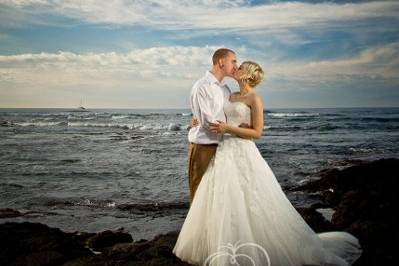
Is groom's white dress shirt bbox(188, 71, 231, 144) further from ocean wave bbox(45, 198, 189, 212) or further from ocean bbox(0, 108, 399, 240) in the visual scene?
ocean wave bbox(45, 198, 189, 212)

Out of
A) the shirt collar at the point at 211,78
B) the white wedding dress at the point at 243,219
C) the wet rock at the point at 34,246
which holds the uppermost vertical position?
the shirt collar at the point at 211,78

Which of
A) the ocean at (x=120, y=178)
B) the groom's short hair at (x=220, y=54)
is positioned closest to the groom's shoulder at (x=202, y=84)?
the groom's short hair at (x=220, y=54)

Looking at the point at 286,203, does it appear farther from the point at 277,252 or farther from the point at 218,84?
the point at 218,84

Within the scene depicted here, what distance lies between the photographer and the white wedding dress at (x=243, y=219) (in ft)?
13.3

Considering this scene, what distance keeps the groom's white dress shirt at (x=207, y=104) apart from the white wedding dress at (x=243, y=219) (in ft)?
0.37

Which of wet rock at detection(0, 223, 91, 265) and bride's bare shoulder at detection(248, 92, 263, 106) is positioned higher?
bride's bare shoulder at detection(248, 92, 263, 106)

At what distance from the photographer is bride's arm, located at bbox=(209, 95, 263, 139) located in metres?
4.17

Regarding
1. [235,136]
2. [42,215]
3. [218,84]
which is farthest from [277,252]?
[42,215]

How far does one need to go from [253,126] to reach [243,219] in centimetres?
97

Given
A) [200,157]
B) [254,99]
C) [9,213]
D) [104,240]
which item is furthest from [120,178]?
[254,99]

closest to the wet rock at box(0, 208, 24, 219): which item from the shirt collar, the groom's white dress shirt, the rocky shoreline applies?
the rocky shoreline

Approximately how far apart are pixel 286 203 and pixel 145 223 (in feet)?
15.1

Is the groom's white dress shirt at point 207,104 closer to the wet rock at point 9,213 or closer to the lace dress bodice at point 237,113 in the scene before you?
the lace dress bodice at point 237,113

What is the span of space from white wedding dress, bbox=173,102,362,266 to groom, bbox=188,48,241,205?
0.31 feet
